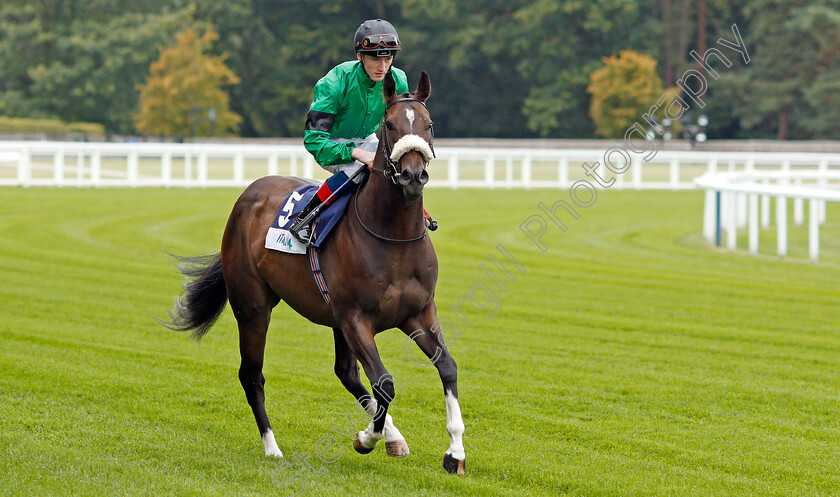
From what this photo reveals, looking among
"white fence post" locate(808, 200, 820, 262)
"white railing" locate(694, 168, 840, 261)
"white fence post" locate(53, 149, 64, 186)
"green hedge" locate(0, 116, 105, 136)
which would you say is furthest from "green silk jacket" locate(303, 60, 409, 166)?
"green hedge" locate(0, 116, 105, 136)

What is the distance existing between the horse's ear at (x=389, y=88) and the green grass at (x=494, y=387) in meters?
1.69

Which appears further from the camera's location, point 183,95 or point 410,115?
point 183,95

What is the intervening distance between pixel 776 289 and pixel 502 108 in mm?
45175

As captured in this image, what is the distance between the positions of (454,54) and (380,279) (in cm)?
4800

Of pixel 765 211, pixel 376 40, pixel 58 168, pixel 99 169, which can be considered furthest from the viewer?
pixel 99 169

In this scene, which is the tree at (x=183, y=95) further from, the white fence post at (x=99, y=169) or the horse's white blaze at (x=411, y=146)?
the horse's white blaze at (x=411, y=146)

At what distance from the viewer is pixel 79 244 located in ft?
45.9

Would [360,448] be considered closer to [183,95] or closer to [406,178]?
[406,178]

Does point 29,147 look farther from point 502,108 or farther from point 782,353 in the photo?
point 502,108

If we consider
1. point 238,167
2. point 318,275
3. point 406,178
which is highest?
point 238,167

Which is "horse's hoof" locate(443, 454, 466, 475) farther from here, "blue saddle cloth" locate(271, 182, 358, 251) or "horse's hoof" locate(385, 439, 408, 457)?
"blue saddle cloth" locate(271, 182, 358, 251)

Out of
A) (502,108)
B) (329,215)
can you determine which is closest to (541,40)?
(502,108)

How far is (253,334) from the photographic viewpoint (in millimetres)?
5391

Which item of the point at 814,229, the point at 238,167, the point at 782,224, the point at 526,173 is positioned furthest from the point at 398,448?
the point at 526,173
